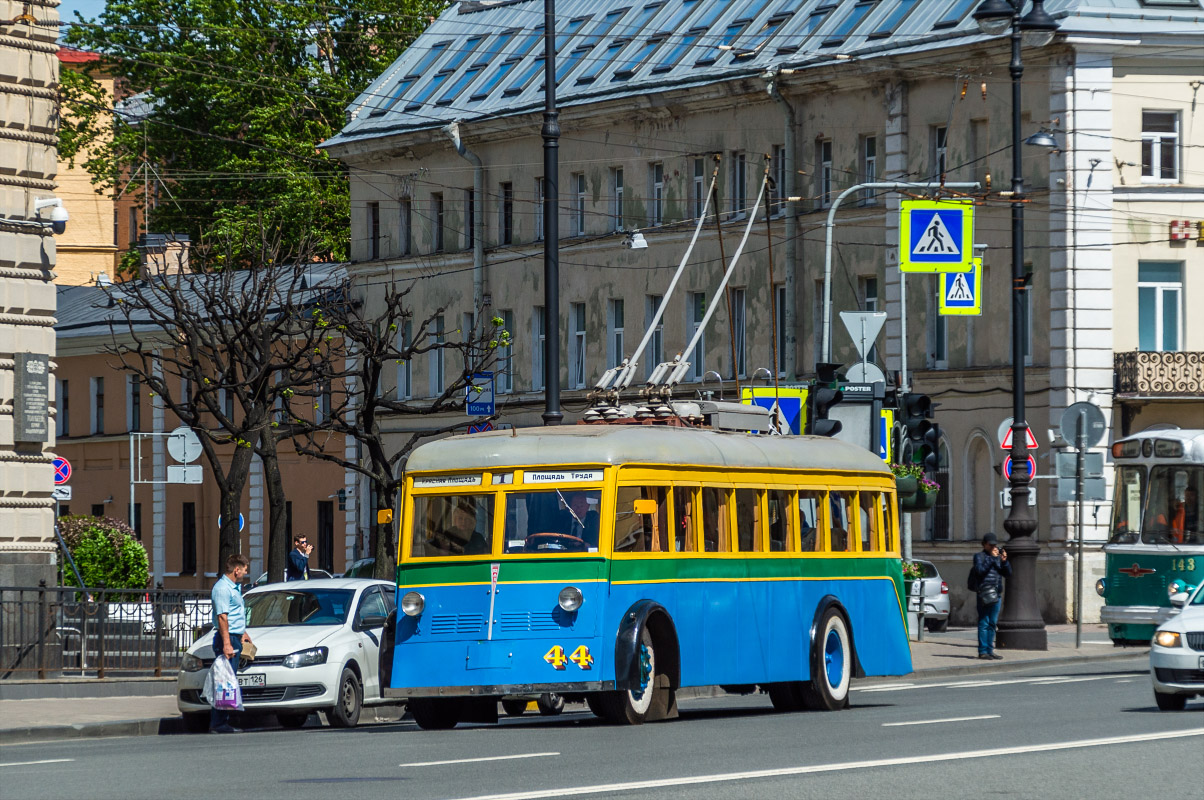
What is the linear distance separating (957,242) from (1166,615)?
6.13 meters

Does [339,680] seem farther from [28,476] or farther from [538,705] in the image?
[28,476]

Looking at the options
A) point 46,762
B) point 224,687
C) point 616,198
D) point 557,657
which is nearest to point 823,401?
point 224,687

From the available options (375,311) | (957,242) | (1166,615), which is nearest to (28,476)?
(957,242)

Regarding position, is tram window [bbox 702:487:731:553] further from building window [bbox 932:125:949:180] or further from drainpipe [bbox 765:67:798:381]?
drainpipe [bbox 765:67:798:381]

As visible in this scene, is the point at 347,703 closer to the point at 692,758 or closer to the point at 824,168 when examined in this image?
the point at 692,758

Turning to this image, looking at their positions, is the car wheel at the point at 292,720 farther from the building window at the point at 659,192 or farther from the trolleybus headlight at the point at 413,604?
the building window at the point at 659,192

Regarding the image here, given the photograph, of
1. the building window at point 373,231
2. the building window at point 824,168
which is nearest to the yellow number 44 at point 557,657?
the building window at point 824,168

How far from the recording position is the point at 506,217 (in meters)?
63.2

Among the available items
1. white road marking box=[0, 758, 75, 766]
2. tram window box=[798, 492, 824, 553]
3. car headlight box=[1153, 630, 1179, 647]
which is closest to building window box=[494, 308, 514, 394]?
tram window box=[798, 492, 824, 553]

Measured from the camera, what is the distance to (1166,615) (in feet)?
113

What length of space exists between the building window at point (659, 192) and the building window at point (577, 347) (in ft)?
13.0

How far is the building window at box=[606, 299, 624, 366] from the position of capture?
60312 millimetres

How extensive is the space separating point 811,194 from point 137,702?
101ft

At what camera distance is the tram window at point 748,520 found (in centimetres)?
2234
